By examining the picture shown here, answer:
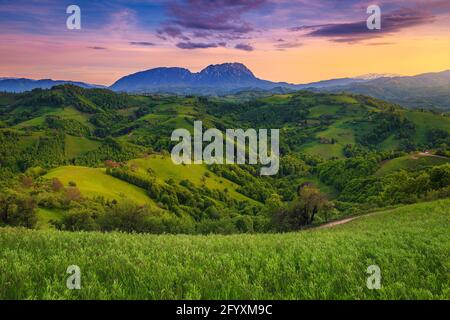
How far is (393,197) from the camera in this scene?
277ft

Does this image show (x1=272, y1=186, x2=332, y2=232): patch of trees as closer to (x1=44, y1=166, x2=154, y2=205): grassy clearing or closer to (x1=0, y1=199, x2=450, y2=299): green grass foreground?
Result: (x1=0, y1=199, x2=450, y2=299): green grass foreground

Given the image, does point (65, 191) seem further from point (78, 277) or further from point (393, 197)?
point (78, 277)

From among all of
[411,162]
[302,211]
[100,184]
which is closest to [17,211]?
[302,211]

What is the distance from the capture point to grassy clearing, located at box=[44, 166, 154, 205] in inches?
5881

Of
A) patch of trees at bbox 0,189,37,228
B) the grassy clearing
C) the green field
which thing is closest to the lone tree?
patch of trees at bbox 0,189,37,228

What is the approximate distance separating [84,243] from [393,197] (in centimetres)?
8356

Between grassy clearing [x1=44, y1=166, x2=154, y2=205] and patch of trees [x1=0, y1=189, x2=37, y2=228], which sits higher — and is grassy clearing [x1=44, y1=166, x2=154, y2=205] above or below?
below

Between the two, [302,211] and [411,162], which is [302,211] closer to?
[302,211]

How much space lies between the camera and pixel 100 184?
165 meters

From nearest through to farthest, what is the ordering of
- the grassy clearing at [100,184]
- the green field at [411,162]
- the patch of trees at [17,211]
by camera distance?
the patch of trees at [17,211] < the grassy clearing at [100,184] < the green field at [411,162]

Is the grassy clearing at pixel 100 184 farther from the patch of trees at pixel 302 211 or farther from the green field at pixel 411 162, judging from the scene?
the green field at pixel 411 162

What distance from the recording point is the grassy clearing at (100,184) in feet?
490

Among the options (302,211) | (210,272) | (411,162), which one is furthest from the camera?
(411,162)

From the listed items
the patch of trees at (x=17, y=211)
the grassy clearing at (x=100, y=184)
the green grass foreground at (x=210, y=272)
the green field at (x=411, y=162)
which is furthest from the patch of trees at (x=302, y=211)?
the green field at (x=411, y=162)
